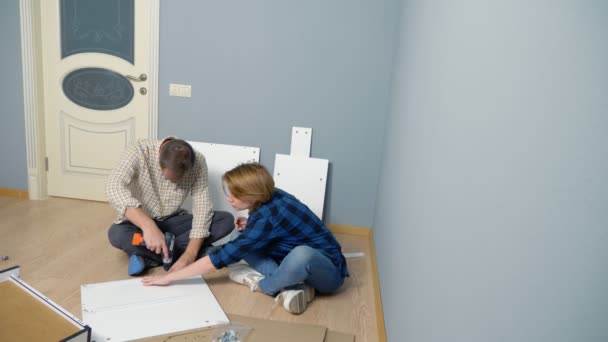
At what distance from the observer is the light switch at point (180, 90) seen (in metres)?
3.16

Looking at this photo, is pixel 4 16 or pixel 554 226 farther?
pixel 4 16

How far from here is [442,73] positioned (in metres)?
1.26

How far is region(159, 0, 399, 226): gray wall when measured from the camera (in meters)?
2.97

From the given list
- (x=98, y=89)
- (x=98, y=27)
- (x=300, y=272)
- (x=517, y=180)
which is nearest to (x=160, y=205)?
(x=300, y=272)

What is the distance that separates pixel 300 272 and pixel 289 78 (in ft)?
5.19

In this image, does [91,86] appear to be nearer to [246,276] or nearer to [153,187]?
[153,187]

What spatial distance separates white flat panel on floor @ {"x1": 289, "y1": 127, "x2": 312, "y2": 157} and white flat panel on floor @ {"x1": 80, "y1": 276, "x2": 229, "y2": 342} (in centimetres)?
132

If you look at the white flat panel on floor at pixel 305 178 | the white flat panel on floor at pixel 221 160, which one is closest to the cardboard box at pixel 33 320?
the white flat panel on floor at pixel 221 160

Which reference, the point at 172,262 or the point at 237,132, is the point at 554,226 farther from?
the point at 237,132

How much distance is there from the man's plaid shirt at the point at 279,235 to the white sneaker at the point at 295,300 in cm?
23

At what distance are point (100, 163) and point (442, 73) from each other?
2818mm

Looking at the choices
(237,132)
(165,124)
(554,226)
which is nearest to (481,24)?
(554,226)

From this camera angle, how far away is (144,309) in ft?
5.90

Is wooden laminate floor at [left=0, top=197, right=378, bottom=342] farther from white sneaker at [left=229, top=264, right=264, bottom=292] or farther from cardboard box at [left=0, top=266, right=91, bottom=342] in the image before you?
cardboard box at [left=0, top=266, right=91, bottom=342]
